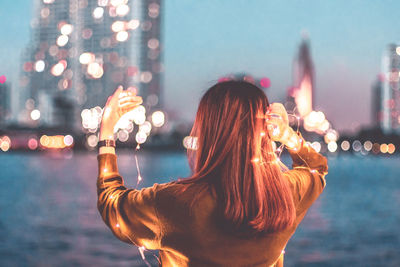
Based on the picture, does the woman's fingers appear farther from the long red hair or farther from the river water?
the river water

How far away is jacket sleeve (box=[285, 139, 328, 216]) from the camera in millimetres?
2623

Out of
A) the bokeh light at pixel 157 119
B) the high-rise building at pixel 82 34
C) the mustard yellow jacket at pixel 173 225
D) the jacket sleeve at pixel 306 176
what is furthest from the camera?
the high-rise building at pixel 82 34

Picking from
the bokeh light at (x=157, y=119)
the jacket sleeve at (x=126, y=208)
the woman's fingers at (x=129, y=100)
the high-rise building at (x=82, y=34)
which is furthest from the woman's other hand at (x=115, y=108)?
the high-rise building at (x=82, y=34)

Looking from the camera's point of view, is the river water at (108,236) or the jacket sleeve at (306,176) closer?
the jacket sleeve at (306,176)

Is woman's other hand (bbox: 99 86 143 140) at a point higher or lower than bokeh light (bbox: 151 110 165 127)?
higher

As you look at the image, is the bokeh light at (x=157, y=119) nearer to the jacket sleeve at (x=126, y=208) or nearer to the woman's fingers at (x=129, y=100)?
the woman's fingers at (x=129, y=100)

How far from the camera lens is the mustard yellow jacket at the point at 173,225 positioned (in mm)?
2201

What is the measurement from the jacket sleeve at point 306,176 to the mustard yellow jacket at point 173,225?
30cm

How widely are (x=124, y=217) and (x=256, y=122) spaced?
0.72 m

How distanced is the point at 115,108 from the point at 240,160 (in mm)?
623

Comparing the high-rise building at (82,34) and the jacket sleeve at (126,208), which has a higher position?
the high-rise building at (82,34)

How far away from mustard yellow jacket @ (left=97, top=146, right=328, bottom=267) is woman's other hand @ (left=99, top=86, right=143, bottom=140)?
0.15 m

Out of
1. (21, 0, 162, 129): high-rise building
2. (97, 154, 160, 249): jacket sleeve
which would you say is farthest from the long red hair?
(21, 0, 162, 129): high-rise building

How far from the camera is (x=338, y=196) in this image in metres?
58.1
